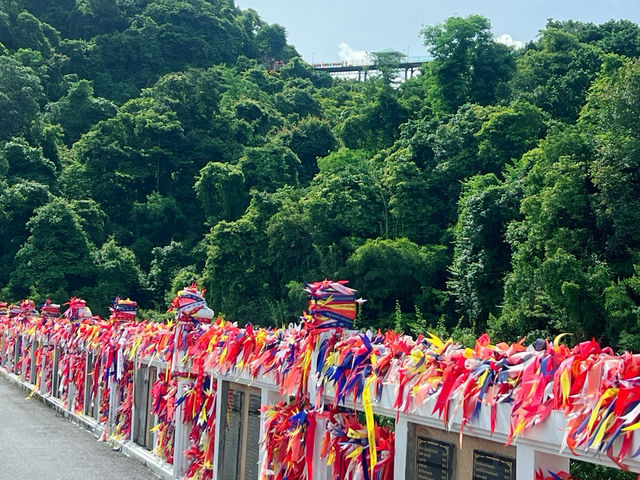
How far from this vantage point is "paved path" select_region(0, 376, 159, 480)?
9898 mm

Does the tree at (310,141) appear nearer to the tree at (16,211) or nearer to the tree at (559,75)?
the tree at (559,75)

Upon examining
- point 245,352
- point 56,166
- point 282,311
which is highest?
point 56,166

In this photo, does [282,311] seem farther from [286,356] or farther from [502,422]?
[502,422]

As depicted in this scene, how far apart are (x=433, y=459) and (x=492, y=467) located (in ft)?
1.78

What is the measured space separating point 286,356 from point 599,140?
80.0 feet

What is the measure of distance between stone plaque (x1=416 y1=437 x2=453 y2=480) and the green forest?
778 inches

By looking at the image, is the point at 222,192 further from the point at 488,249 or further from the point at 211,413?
the point at 211,413

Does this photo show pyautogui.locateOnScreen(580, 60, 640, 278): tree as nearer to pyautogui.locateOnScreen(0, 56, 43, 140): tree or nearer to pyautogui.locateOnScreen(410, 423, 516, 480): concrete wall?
pyautogui.locateOnScreen(410, 423, 516, 480): concrete wall

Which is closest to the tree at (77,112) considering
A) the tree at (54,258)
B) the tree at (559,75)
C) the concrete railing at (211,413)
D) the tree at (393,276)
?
the tree at (54,258)

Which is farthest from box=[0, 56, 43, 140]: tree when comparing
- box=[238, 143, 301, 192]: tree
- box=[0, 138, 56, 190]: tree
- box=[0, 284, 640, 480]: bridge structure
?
box=[0, 284, 640, 480]: bridge structure

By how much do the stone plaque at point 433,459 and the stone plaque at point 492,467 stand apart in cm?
25

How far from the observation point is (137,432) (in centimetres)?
1162

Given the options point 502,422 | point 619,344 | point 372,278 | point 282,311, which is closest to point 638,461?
point 502,422

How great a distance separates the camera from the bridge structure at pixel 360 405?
4.30 meters
